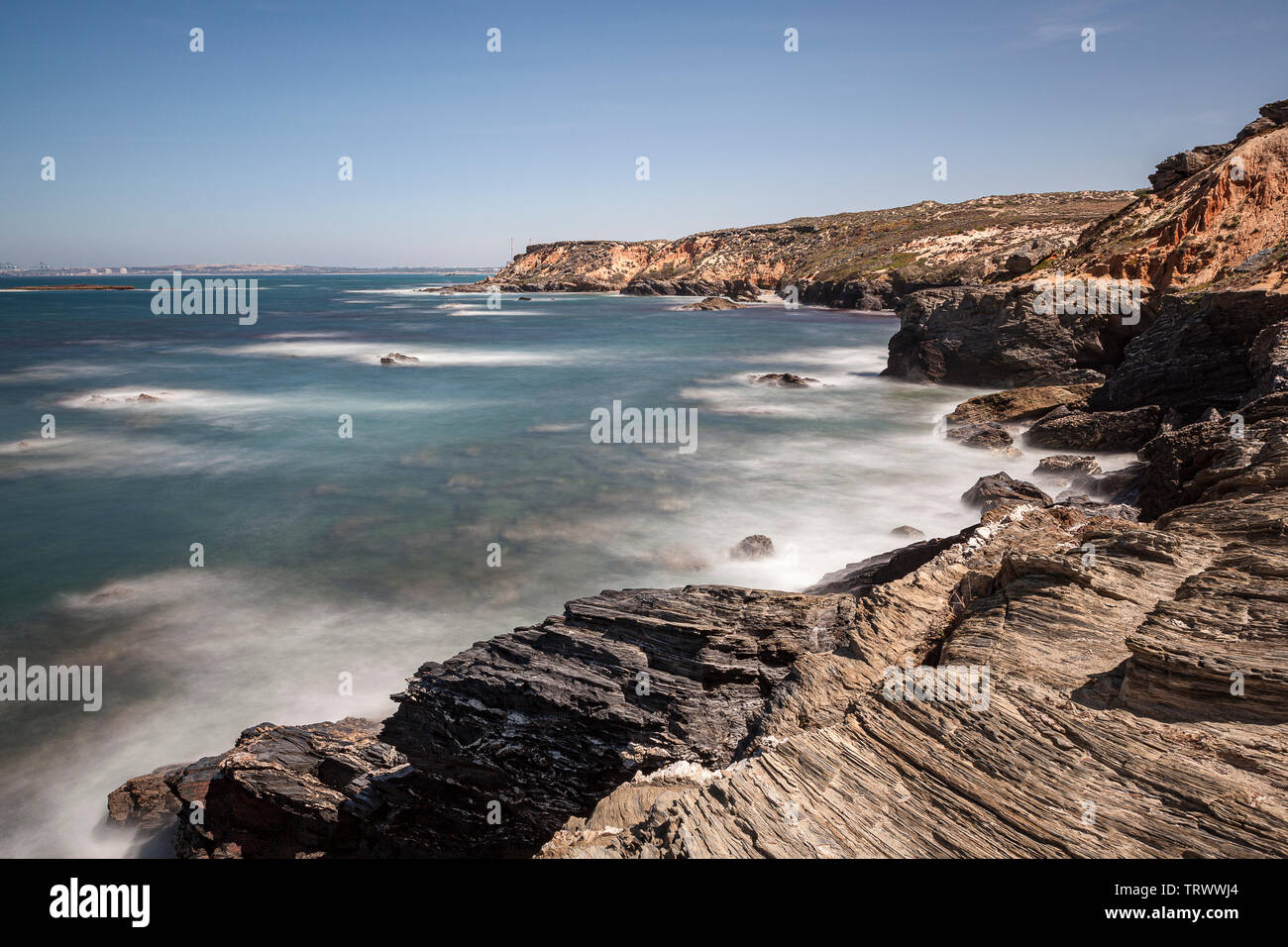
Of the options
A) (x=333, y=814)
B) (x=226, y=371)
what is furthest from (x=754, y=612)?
(x=226, y=371)

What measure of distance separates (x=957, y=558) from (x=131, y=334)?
259 ft

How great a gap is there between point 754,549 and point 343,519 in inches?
423

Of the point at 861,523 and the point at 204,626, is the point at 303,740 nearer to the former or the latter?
the point at 204,626

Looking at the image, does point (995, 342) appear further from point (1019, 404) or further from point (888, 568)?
point (888, 568)

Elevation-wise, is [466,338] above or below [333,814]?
above

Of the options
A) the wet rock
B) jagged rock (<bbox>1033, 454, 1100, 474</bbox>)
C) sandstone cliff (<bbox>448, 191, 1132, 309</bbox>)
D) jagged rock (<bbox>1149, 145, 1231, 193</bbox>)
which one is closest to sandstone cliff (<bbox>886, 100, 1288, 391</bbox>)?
jagged rock (<bbox>1149, 145, 1231, 193</bbox>)

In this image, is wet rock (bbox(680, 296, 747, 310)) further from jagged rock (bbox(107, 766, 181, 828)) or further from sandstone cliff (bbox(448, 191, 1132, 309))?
jagged rock (bbox(107, 766, 181, 828))

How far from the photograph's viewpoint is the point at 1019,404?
85.3ft

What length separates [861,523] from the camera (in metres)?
17.9

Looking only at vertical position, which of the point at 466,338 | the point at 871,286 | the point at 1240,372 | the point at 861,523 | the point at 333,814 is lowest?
the point at 333,814

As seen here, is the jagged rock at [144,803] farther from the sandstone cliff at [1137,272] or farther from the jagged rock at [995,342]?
the jagged rock at [995,342]

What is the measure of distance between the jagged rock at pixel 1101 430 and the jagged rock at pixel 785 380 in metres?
16.3
